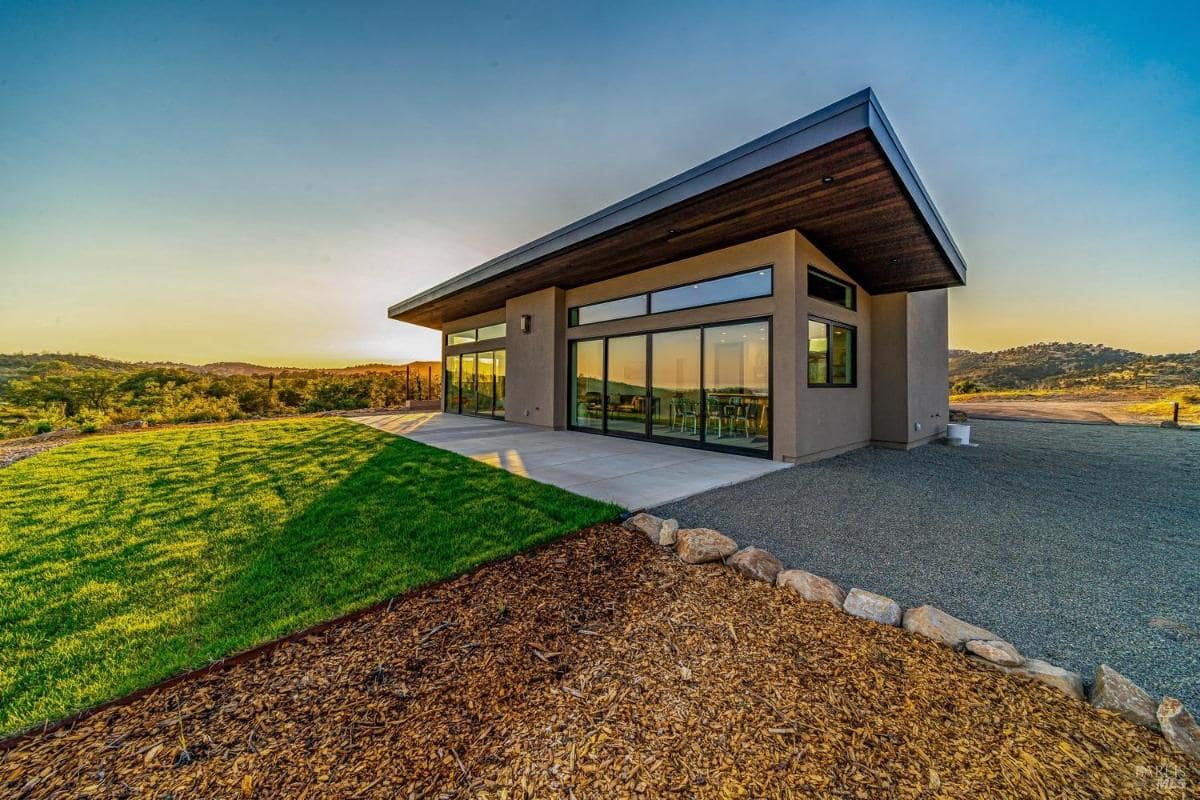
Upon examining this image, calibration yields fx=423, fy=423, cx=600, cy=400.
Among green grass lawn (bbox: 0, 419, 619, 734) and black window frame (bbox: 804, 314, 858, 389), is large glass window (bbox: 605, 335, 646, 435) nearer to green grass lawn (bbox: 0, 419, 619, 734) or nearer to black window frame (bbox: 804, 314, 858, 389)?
black window frame (bbox: 804, 314, 858, 389)

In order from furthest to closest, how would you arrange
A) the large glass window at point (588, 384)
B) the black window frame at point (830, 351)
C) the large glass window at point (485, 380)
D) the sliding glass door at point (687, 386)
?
1. the large glass window at point (485, 380)
2. the large glass window at point (588, 384)
3. the sliding glass door at point (687, 386)
4. the black window frame at point (830, 351)

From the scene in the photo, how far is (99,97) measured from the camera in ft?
20.2

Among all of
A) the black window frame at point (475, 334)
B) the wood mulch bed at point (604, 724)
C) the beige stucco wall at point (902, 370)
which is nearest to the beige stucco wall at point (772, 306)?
the beige stucco wall at point (902, 370)

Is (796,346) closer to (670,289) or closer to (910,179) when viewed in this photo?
(910,179)

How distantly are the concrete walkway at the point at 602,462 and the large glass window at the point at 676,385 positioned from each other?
39cm

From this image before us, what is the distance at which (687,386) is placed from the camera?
7312 mm

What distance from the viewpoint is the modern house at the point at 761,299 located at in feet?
15.3

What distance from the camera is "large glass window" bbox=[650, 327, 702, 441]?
23.7 ft

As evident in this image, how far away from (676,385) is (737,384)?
1.10 metres

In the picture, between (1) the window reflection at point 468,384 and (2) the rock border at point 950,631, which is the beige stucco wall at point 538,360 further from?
(2) the rock border at point 950,631

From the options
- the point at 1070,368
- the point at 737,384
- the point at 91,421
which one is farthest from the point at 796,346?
the point at 1070,368

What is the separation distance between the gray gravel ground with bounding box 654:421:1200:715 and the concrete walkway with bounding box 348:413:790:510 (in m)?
0.36

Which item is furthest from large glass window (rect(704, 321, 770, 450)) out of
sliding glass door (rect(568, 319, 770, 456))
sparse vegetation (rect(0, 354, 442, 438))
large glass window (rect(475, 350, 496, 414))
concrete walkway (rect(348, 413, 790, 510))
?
sparse vegetation (rect(0, 354, 442, 438))

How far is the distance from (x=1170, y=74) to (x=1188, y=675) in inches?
393
